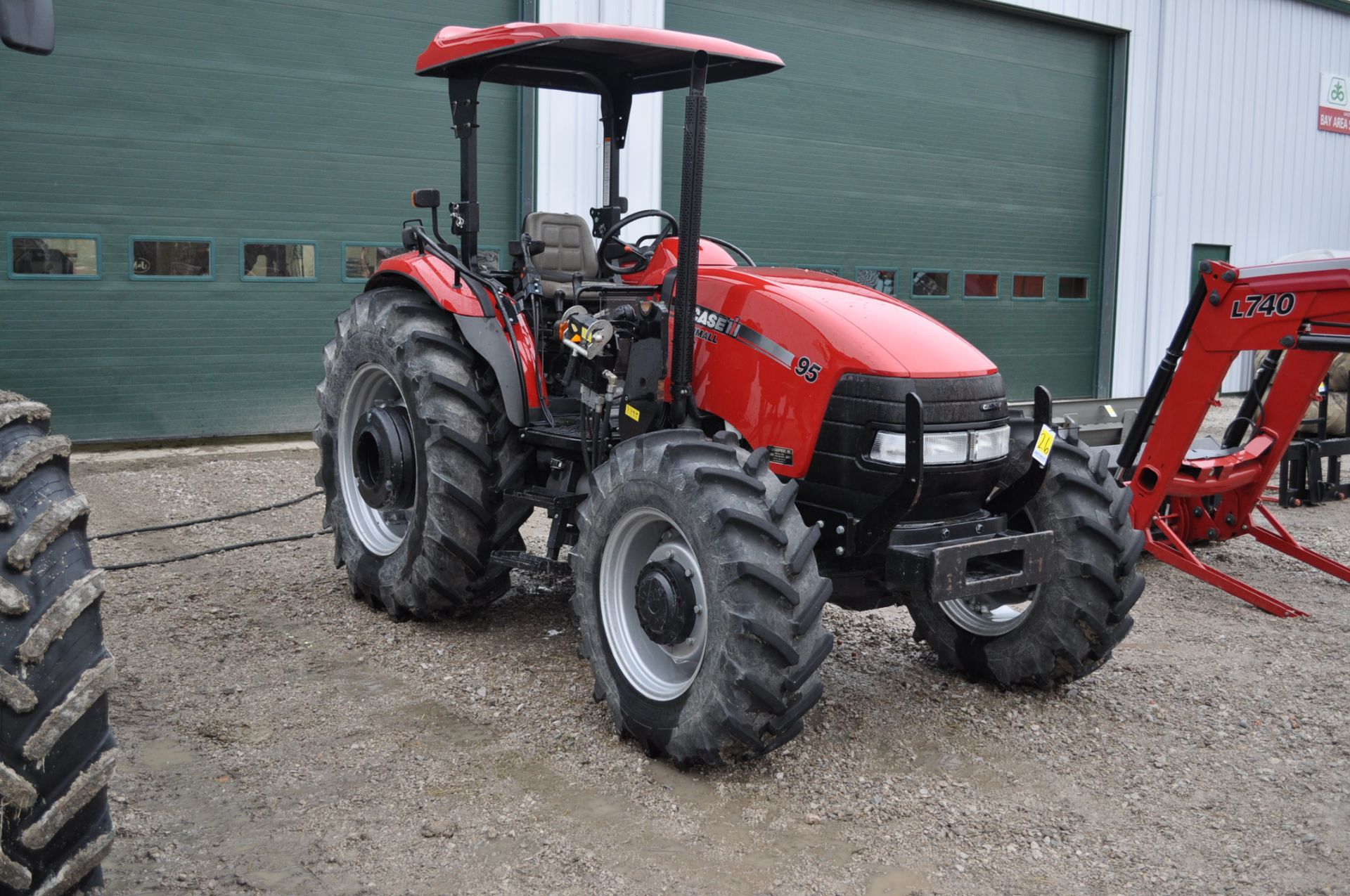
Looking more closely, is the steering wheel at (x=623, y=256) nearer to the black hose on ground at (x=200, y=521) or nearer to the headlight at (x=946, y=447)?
the headlight at (x=946, y=447)

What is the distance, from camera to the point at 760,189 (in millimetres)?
11609

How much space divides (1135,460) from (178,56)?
711 cm

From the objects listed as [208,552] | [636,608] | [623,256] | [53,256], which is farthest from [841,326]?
[53,256]

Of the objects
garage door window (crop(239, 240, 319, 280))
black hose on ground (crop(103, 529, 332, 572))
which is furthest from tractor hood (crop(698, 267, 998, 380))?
garage door window (crop(239, 240, 319, 280))

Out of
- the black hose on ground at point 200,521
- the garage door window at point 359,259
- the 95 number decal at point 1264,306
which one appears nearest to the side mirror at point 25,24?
the black hose on ground at point 200,521

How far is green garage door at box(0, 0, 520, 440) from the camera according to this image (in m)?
8.52

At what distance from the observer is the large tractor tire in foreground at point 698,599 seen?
3.46m

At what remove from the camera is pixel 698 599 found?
3.74 metres

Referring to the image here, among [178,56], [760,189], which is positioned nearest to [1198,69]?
[760,189]

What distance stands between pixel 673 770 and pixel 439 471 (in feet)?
5.35

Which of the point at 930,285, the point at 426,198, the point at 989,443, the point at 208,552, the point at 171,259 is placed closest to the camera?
the point at 989,443

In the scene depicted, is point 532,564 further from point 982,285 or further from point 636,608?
point 982,285

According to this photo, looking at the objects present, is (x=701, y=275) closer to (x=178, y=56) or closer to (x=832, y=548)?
(x=832, y=548)

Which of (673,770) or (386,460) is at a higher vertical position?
(386,460)
